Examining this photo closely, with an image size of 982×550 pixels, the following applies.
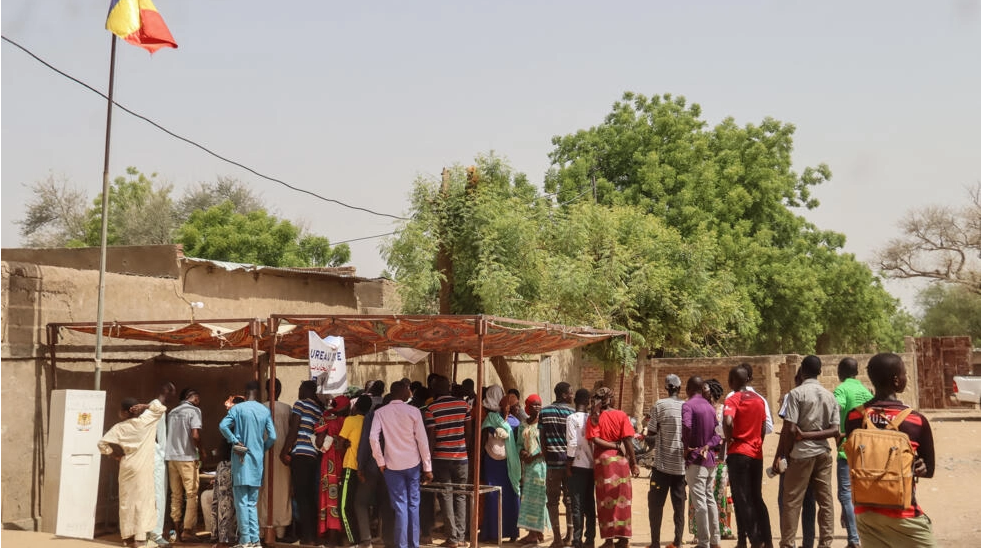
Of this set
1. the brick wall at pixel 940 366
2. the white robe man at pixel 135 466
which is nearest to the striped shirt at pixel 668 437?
the white robe man at pixel 135 466

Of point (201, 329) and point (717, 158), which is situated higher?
point (717, 158)

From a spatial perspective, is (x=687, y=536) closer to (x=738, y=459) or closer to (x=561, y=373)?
(x=738, y=459)

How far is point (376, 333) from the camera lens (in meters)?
10.5

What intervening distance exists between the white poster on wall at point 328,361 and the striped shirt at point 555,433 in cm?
210

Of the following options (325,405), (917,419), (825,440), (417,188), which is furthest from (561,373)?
(917,419)

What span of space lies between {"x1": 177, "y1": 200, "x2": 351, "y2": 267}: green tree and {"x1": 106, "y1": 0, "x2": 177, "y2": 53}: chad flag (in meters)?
23.1

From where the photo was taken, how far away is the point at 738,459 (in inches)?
365

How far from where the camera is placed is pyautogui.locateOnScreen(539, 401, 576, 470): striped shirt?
10344mm

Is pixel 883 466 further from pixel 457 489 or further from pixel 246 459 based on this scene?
pixel 246 459

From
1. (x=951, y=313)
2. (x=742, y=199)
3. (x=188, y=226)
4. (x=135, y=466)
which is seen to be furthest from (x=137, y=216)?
(x=951, y=313)

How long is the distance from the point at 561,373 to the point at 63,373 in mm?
12477

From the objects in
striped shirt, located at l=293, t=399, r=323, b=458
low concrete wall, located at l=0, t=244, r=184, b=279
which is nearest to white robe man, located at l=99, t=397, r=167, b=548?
striped shirt, located at l=293, t=399, r=323, b=458

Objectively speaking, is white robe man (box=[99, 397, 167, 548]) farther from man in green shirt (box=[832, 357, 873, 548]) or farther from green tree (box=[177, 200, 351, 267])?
green tree (box=[177, 200, 351, 267])

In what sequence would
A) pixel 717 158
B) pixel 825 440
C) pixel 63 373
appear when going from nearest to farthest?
pixel 825 440
pixel 63 373
pixel 717 158
